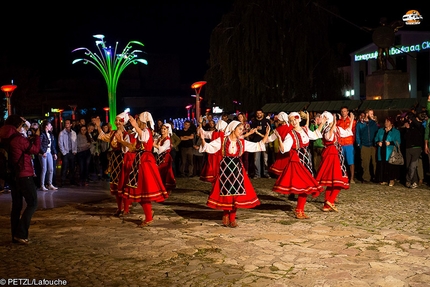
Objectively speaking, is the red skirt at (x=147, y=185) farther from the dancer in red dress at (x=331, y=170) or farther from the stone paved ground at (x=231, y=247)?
the dancer in red dress at (x=331, y=170)

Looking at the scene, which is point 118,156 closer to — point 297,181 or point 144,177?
point 144,177

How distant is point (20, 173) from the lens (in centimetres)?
812

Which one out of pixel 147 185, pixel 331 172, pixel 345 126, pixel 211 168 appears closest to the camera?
pixel 147 185

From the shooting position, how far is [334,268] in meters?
6.64

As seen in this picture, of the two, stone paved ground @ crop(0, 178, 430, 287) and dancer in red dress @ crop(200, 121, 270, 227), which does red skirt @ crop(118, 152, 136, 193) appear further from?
dancer in red dress @ crop(200, 121, 270, 227)

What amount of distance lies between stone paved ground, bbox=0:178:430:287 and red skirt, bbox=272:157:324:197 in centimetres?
53

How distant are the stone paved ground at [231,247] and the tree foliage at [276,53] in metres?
17.2

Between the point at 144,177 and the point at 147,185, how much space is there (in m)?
0.15

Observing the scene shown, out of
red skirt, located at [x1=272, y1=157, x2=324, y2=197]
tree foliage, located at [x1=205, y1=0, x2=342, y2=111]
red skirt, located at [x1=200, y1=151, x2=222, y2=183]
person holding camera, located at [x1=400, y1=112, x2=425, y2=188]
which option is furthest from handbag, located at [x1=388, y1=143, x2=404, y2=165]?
tree foliage, located at [x1=205, y1=0, x2=342, y2=111]

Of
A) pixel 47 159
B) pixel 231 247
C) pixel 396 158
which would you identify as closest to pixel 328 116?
pixel 231 247

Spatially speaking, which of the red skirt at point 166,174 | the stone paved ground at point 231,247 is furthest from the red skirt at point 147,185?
the red skirt at point 166,174

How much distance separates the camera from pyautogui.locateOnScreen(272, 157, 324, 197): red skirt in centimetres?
973

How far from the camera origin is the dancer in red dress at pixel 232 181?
9117mm

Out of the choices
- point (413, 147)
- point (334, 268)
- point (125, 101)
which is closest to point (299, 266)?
point (334, 268)
